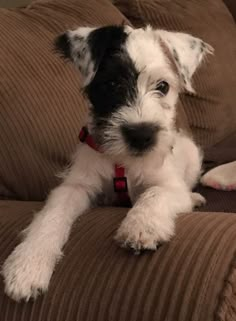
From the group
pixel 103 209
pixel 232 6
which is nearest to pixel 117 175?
pixel 103 209

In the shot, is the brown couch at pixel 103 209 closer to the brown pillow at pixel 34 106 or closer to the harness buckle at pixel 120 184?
the brown pillow at pixel 34 106

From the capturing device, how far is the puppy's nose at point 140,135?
138 cm

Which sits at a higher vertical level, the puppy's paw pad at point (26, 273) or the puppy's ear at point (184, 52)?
the puppy's ear at point (184, 52)

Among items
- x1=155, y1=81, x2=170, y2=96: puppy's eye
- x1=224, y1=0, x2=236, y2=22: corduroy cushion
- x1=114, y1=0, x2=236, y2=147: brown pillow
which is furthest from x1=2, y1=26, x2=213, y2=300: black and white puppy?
x1=224, y1=0, x2=236, y2=22: corduroy cushion

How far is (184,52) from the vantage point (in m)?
1.68

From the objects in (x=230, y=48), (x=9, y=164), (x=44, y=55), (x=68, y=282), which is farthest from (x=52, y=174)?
(x=230, y=48)

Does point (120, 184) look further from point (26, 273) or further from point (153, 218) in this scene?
point (26, 273)

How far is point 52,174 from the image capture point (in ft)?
5.60

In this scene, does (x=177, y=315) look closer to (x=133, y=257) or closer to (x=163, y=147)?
(x=133, y=257)

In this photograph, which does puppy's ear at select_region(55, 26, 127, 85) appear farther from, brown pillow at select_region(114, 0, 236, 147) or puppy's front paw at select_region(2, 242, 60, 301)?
brown pillow at select_region(114, 0, 236, 147)

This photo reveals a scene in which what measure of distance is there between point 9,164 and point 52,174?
15 centimetres

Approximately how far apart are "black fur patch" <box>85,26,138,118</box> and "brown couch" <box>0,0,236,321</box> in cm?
25

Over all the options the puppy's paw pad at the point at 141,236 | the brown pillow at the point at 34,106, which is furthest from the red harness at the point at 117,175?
the puppy's paw pad at the point at 141,236

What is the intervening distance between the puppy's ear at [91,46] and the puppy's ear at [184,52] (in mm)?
169
